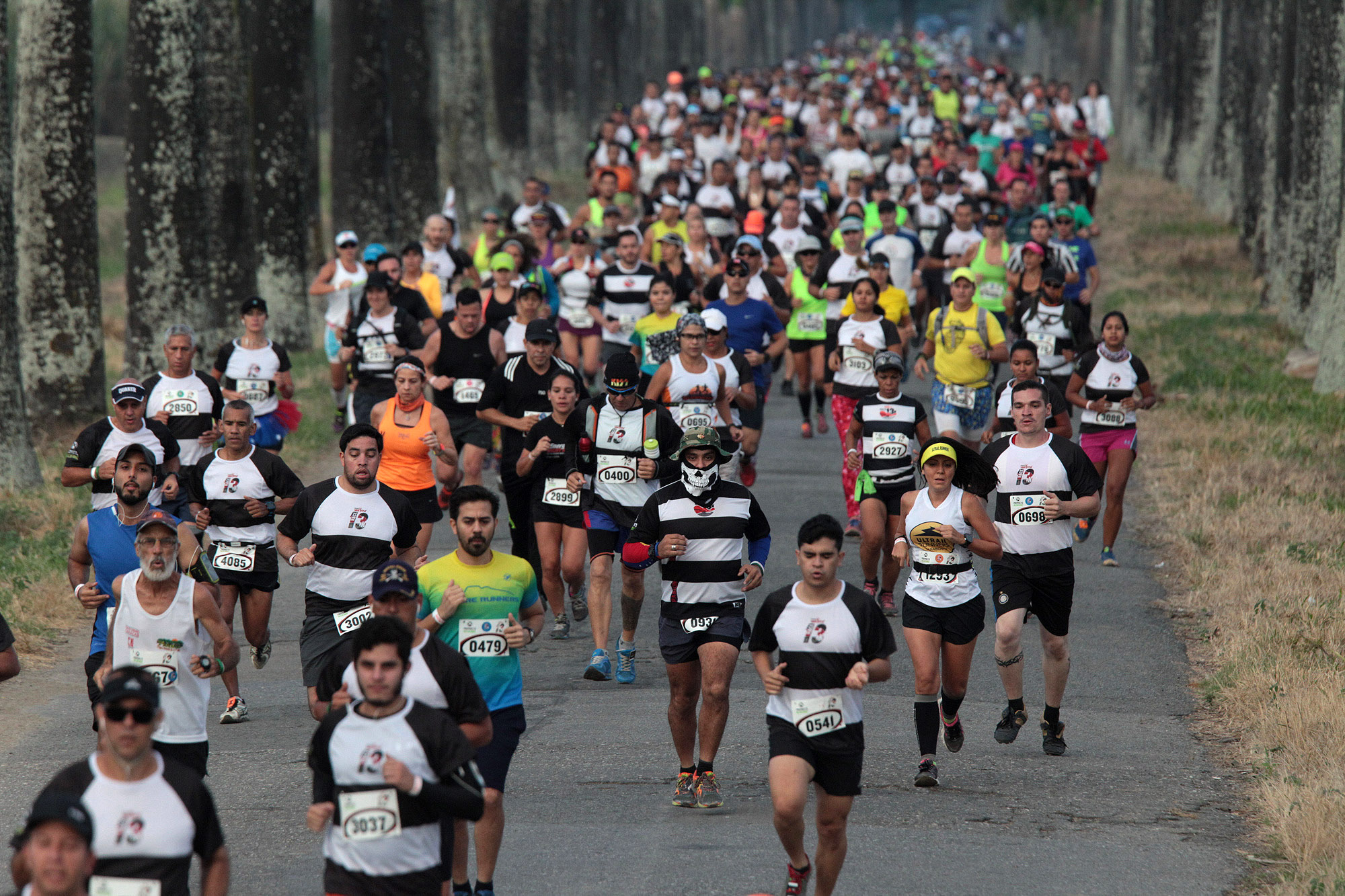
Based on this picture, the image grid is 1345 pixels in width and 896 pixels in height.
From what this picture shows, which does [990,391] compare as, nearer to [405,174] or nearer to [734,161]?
[405,174]

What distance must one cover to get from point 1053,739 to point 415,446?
14.8 ft

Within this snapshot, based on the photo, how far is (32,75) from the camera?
56.6ft

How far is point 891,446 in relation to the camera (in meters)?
12.5

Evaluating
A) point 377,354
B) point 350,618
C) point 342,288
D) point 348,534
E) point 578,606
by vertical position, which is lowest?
point 578,606

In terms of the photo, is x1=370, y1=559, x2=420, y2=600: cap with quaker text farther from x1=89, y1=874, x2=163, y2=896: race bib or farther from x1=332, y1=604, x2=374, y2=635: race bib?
x1=332, y1=604, x2=374, y2=635: race bib

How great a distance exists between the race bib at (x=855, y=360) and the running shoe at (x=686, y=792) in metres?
6.81

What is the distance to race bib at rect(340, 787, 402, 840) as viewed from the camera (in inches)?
243

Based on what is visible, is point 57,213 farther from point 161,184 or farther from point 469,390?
point 469,390

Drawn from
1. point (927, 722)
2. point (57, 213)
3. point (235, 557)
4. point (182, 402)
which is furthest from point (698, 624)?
point (57, 213)

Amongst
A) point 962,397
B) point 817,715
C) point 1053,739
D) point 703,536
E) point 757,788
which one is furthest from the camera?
point 962,397

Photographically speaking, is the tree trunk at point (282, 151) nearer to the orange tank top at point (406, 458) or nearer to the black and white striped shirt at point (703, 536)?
the orange tank top at point (406, 458)

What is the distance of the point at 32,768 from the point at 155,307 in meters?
10.5

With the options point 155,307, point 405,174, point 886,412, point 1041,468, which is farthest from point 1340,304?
point 405,174

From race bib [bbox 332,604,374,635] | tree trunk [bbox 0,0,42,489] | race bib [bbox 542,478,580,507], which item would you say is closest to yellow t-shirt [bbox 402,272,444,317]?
tree trunk [bbox 0,0,42,489]
